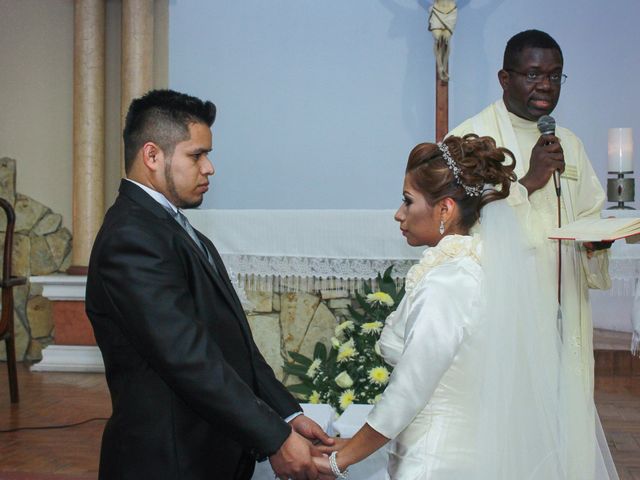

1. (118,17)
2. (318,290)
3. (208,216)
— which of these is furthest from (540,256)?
(118,17)

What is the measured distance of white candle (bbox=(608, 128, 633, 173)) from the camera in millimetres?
4785

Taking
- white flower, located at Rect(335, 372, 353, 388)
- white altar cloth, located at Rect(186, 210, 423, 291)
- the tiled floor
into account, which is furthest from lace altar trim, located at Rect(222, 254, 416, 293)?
the tiled floor

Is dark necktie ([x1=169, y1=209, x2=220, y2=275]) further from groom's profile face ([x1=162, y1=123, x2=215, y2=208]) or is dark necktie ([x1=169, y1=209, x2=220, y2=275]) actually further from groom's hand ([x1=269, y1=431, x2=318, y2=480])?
groom's hand ([x1=269, y1=431, x2=318, y2=480])

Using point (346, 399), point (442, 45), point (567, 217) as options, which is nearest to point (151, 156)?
point (567, 217)

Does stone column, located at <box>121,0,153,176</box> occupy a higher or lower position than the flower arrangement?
higher

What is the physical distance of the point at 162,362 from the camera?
185 cm

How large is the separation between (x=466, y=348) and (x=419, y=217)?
358 mm

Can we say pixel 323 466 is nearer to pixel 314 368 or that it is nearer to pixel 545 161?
pixel 545 161

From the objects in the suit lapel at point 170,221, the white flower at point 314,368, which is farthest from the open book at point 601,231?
the white flower at point 314,368

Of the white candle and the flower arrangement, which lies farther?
the white candle

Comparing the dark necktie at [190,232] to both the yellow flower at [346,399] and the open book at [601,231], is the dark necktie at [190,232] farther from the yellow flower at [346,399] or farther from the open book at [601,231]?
the yellow flower at [346,399]

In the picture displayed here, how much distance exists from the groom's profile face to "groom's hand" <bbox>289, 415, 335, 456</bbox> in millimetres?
698

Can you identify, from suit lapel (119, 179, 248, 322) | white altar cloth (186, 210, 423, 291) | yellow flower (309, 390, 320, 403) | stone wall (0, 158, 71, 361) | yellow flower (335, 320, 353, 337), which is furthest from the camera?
stone wall (0, 158, 71, 361)

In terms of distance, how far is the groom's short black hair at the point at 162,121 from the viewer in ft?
6.74
